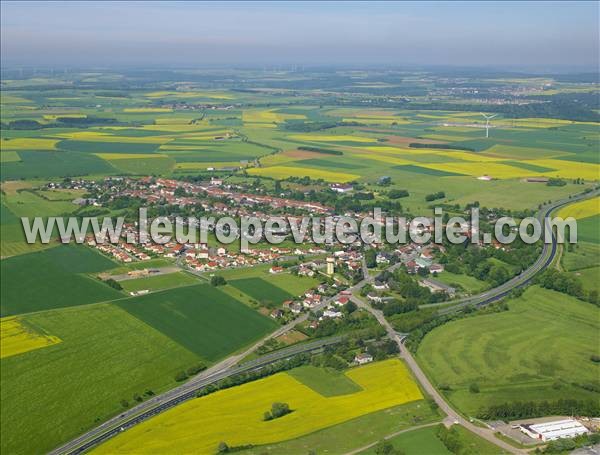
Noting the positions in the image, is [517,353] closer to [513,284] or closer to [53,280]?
[513,284]

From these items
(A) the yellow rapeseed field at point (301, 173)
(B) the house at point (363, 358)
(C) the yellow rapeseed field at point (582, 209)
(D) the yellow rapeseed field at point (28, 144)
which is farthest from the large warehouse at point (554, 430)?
(D) the yellow rapeseed field at point (28, 144)

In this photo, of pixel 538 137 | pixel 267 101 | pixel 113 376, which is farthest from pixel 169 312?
pixel 267 101

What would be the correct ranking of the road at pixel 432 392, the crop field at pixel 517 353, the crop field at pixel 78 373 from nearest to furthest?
the road at pixel 432 392, the crop field at pixel 78 373, the crop field at pixel 517 353

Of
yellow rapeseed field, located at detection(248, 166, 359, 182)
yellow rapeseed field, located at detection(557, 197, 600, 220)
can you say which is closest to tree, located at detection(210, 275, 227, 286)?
yellow rapeseed field, located at detection(557, 197, 600, 220)

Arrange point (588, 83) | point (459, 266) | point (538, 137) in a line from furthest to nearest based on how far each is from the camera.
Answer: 1. point (588, 83)
2. point (538, 137)
3. point (459, 266)

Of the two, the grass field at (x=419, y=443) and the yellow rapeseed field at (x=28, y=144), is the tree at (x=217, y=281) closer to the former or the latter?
the grass field at (x=419, y=443)

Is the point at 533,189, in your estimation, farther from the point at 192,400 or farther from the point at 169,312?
the point at 192,400

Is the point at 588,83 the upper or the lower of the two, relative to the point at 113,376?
upper
